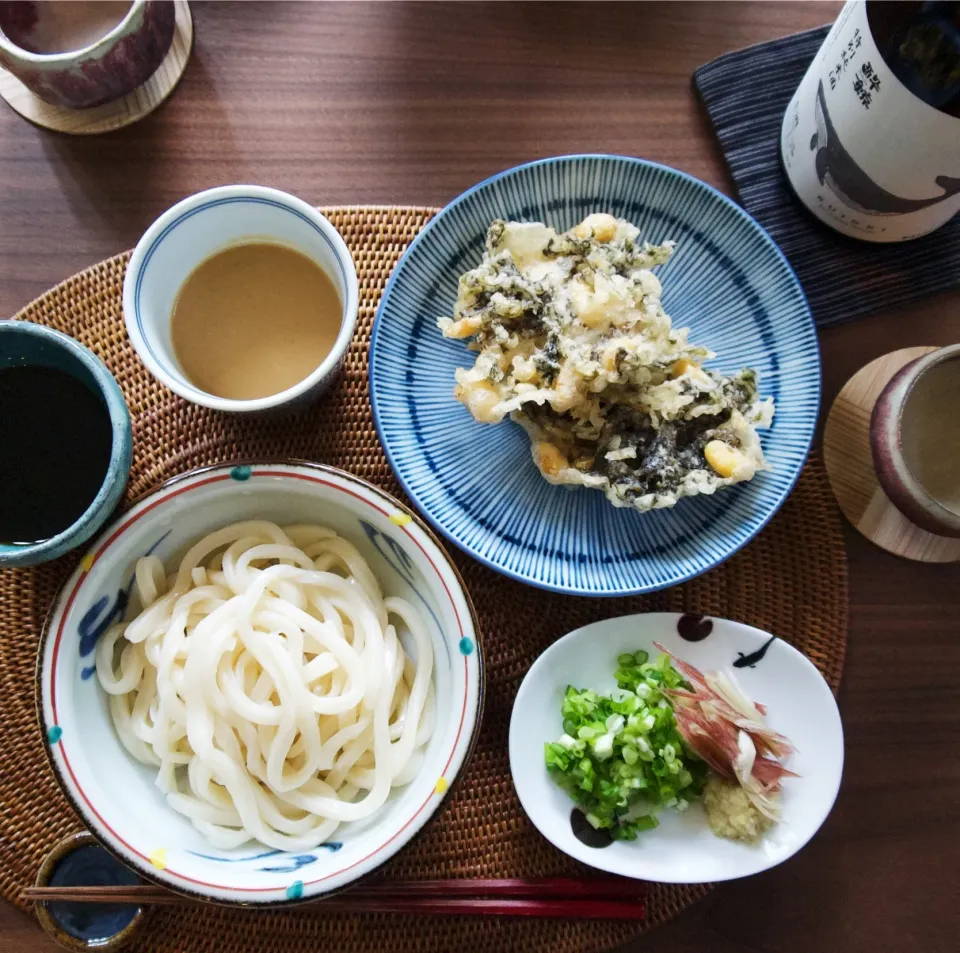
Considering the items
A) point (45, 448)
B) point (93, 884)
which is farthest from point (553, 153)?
point (93, 884)

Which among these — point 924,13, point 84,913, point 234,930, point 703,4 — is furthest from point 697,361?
point 84,913

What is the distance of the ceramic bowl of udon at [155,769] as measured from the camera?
1176 mm

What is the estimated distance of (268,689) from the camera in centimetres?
129

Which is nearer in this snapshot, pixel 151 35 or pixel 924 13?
pixel 924 13

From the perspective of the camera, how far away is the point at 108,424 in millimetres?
1316

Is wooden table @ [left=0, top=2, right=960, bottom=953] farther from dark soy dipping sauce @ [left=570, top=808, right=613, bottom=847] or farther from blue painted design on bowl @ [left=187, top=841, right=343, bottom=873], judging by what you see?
blue painted design on bowl @ [left=187, top=841, right=343, bottom=873]

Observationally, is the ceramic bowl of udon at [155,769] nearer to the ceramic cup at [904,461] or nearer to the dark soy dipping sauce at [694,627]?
the dark soy dipping sauce at [694,627]

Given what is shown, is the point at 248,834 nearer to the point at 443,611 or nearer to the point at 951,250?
the point at 443,611

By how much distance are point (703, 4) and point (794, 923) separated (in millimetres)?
1861

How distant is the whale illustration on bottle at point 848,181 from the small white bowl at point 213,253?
83cm

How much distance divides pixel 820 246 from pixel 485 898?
54.3 inches

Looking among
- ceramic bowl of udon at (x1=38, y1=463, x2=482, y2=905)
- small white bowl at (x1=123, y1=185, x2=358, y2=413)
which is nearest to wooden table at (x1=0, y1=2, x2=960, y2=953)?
small white bowl at (x1=123, y1=185, x2=358, y2=413)

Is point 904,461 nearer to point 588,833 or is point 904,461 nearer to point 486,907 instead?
point 588,833

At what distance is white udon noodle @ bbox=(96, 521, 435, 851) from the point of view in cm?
126
